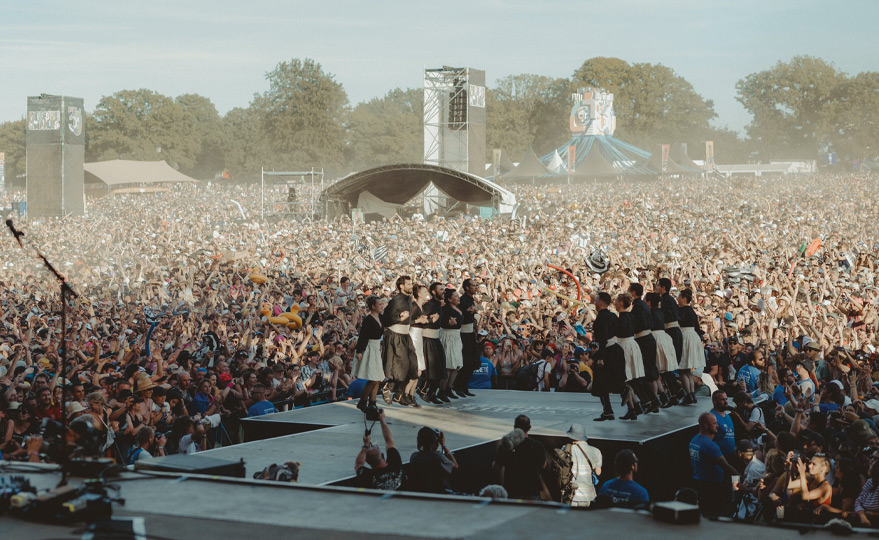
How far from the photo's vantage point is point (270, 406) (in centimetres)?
1026

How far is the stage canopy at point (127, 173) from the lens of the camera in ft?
206

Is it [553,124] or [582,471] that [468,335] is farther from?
[553,124]

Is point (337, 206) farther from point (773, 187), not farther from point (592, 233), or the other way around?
point (773, 187)

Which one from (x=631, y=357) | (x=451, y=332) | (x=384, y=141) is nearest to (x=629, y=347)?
(x=631, y=357)

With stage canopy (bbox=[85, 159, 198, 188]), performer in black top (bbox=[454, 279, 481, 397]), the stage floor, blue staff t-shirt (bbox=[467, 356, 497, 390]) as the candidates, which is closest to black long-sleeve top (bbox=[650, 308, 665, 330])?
the stage floor

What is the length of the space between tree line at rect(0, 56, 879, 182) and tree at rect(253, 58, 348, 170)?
2.02 m

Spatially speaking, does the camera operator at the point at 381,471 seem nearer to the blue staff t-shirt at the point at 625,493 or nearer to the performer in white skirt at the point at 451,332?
the blue staff t-shirt at the point at 625,493

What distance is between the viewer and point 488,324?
15.5 meters

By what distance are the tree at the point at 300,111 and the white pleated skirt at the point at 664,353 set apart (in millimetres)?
65456

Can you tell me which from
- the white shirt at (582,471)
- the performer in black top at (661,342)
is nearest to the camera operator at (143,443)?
the white shirt at (582,471)

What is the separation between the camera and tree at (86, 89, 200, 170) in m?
84.9

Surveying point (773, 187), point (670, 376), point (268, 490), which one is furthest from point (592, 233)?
point (773, 187)

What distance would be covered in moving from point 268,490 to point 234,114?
102 metres

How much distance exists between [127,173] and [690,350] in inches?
2393
